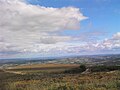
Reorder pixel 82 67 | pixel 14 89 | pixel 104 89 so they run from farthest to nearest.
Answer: pixel 82 67
pixel 14 89
pixel 104 89

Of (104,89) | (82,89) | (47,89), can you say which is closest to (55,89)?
(47,89)

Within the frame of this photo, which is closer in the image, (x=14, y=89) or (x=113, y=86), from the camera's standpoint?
(x=113, y=86)

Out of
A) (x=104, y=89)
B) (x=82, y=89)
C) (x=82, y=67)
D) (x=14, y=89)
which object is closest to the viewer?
(x=104, y=89)

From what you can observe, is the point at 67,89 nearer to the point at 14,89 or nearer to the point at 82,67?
the point at 14,89

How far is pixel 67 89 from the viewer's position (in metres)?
30.8

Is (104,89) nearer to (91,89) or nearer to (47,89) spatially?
(91,89)

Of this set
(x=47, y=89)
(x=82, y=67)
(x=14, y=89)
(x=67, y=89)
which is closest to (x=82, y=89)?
(x=67, y=89)

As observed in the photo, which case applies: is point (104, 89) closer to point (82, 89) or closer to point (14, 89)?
point (82, 89)

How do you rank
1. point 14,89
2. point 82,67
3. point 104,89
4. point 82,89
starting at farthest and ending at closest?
point 82,67, point 14,89, point 82,89, point 104,89

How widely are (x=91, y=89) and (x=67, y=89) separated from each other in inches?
114

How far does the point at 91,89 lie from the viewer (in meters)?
29.8

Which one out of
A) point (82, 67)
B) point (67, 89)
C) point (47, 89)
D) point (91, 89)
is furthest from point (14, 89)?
point (82, 67)

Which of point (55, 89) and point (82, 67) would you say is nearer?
point (55, 89)

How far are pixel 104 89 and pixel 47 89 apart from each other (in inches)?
306
